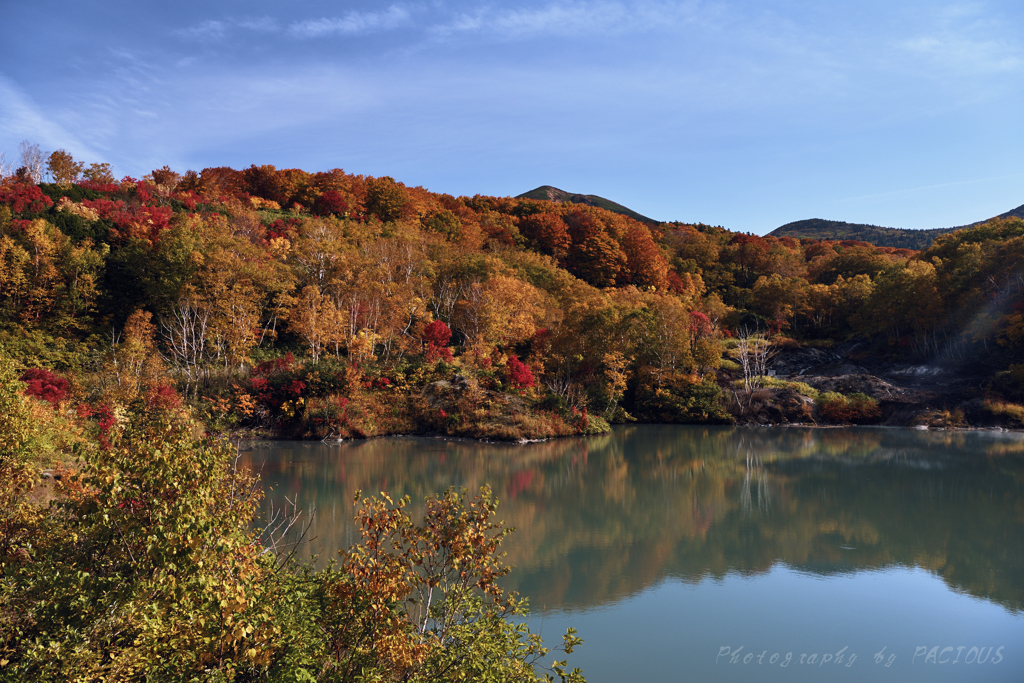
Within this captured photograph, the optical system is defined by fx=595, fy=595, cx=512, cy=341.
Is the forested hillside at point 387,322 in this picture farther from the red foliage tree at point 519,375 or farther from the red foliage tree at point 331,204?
the red foliage tree at point 331,204

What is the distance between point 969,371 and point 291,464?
32.4 metres

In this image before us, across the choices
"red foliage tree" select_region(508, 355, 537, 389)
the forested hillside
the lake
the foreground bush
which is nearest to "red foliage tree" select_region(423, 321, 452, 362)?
the forested hillside

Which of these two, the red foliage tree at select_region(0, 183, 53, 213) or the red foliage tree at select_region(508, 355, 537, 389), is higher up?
the red foliage tree at select_region(0, 183, 53, 213)

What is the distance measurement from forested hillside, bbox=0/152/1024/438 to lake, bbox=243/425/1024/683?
340 centimetres

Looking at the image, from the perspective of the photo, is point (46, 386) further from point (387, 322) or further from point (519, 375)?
point (519, 375)

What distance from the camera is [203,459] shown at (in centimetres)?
419

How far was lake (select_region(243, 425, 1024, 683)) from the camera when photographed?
22.7 ft

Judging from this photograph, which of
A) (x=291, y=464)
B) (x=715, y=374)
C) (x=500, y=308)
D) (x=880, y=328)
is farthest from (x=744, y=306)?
(x=291, y=464)

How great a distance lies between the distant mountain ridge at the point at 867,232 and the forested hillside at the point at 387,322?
1734 inches

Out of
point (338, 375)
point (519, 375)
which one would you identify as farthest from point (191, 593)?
point (519, 375)

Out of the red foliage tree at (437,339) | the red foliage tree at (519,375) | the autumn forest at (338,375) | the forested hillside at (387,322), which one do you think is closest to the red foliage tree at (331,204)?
the autumn forest at (338,375)

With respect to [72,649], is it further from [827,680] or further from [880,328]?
[880,328]

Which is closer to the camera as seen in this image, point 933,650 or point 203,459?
point 203,459

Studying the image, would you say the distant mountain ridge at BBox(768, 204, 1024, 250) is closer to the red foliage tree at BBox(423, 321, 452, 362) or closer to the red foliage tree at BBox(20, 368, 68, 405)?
the red foliage tree at BBox(423, 321, 452, 362)
